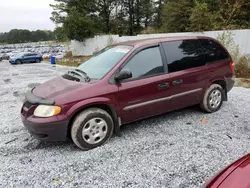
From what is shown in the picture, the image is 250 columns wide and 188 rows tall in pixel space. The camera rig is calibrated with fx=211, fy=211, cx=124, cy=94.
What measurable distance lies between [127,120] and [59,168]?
130 cm

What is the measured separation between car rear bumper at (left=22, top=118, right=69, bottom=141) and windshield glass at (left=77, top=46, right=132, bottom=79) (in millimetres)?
966

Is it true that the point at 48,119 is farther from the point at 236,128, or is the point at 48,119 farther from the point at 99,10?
the point at 99,10

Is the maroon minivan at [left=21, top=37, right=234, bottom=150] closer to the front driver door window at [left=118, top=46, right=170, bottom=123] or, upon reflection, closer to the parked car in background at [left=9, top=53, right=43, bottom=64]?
the front driver door window at [left=118, top=46, right=170, bottom=123]

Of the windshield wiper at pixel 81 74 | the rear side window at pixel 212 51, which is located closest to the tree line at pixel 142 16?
the rear side window at pixel 212 51

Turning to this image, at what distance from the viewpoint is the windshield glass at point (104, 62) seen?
3.56 m

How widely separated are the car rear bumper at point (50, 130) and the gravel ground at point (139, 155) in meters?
0.31

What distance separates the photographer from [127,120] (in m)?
3.59

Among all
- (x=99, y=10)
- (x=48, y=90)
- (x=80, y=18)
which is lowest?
(x=48, y=90)

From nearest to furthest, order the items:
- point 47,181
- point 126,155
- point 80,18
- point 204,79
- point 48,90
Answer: point 47,181
point 126,155
point 48,90
point 204,79
point 80,18

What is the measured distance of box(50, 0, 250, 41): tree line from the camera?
12.2 meters

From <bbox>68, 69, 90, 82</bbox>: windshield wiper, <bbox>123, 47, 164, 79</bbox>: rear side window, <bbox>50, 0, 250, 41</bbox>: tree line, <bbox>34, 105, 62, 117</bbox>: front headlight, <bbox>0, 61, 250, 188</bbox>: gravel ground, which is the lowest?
<bbox>0, 61, 250, 188</bbox>: gravel ground

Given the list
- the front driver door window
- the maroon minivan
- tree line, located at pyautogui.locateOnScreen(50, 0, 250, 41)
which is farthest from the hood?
tree line, located at pyautogui.locateOnScreen(50, 0, 250, 41)

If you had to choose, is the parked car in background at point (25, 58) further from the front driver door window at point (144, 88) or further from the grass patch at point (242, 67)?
the front driver door window at point (144, 88)

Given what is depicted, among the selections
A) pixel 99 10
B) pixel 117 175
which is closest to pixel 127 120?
pixel 117 175
